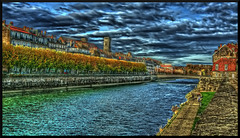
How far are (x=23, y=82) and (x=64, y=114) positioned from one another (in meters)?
26.3

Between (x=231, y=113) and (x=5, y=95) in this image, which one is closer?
(x=231, y=113)

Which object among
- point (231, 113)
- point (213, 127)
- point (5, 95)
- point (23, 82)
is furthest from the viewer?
point (23, 82)

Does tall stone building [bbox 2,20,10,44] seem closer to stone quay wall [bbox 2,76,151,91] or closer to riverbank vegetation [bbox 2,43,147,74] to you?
riverbank vegetation [bbox 2,43,147,74]

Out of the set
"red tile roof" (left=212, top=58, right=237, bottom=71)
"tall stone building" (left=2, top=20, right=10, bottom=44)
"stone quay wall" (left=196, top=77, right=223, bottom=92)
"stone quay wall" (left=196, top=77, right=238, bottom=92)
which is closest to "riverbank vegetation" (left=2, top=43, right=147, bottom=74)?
"tall stone building" (left=2, top=20, right=10, bottom=44)

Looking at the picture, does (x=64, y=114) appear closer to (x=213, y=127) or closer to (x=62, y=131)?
(x=62, y=131)

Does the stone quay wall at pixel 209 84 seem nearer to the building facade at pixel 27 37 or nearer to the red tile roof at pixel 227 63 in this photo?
the red tile roof at pixel 227 63

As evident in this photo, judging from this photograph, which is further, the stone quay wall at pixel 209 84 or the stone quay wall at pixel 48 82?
the stone quay wall at pixel 209 84

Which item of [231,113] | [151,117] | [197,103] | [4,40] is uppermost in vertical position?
[4,40]

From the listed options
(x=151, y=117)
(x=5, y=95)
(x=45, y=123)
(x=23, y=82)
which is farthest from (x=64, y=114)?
(x=23, y=82)

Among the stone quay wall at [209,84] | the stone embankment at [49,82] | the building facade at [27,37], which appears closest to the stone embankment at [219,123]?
the stone quay wall at [209,84]

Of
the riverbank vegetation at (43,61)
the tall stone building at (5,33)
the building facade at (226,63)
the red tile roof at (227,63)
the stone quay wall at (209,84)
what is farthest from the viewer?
the tall stone building at (5,33)

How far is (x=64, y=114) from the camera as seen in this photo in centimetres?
2820

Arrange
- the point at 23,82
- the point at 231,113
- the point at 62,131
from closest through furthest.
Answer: the point at 231,113
the point at 62,131
the point at 23,82

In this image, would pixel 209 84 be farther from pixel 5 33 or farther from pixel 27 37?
pixel 27 37
